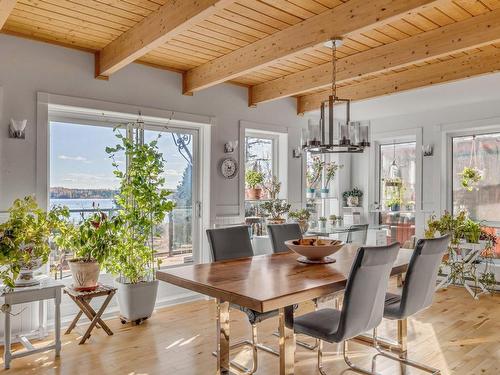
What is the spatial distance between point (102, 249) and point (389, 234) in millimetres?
4417

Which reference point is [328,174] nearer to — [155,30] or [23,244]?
[155,30]

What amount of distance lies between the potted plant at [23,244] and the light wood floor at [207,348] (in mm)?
658

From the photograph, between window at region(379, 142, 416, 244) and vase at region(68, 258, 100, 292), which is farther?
window at region(379, 142, 416, 244)

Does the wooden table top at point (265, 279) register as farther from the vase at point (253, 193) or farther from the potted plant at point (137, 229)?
the vase at point (253, 193)

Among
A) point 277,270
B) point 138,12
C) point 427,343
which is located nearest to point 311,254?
point 277,270

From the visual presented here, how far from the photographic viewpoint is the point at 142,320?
3961 millimetres

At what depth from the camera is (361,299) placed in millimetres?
2283

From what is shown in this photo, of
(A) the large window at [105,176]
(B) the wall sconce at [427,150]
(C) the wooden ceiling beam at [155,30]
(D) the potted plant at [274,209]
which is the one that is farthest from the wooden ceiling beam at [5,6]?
(B) the wall sconce at [427,150]

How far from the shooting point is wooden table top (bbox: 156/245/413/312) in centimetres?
209

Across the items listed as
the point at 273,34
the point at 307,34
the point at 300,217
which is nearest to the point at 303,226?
the point at 300,217

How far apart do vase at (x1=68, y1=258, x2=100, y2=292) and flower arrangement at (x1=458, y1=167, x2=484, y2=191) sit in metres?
4.69

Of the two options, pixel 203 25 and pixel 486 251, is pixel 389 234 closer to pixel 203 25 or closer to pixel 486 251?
pixel 486 251

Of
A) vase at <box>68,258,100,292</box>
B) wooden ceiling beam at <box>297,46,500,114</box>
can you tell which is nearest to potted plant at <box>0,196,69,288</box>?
vase at <box>68,258,100,292</box>

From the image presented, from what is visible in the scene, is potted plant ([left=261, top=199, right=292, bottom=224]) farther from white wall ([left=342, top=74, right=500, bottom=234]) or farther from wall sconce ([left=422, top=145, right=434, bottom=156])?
wall sconce ([left=422, top=145, right=434, bottom=156])
